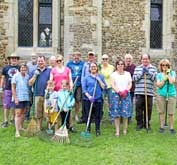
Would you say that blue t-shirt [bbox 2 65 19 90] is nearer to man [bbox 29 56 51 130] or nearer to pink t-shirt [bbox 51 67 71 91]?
man [bbox 29 56 51 130]

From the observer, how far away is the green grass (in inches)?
319

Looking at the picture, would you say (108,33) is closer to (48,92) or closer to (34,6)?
(34,6)

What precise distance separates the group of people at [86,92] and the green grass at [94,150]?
1.13 ft

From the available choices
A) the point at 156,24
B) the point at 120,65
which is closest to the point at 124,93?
the point at 120,65

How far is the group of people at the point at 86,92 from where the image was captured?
9633 millimetres

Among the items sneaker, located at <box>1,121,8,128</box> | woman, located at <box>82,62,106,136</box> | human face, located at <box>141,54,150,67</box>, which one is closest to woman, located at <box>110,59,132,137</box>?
woman, located at <box>82,62,106,136</box>

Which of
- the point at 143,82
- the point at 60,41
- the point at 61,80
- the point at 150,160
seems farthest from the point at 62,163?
the point at 60,41

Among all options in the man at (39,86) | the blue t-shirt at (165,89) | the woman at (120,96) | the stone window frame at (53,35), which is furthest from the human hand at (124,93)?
the stone window frame at (53,35)

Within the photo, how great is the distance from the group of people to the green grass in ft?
1.13

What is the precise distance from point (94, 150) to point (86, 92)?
1529 millimetres

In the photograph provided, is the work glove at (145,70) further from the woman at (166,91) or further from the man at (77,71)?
the man at (77,71)

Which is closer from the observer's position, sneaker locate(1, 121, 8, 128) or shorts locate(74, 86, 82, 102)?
sneaker locate(1, 121, 8, 128)

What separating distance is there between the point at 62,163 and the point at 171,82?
3.42 m

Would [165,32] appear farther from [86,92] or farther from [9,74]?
[9,74]
